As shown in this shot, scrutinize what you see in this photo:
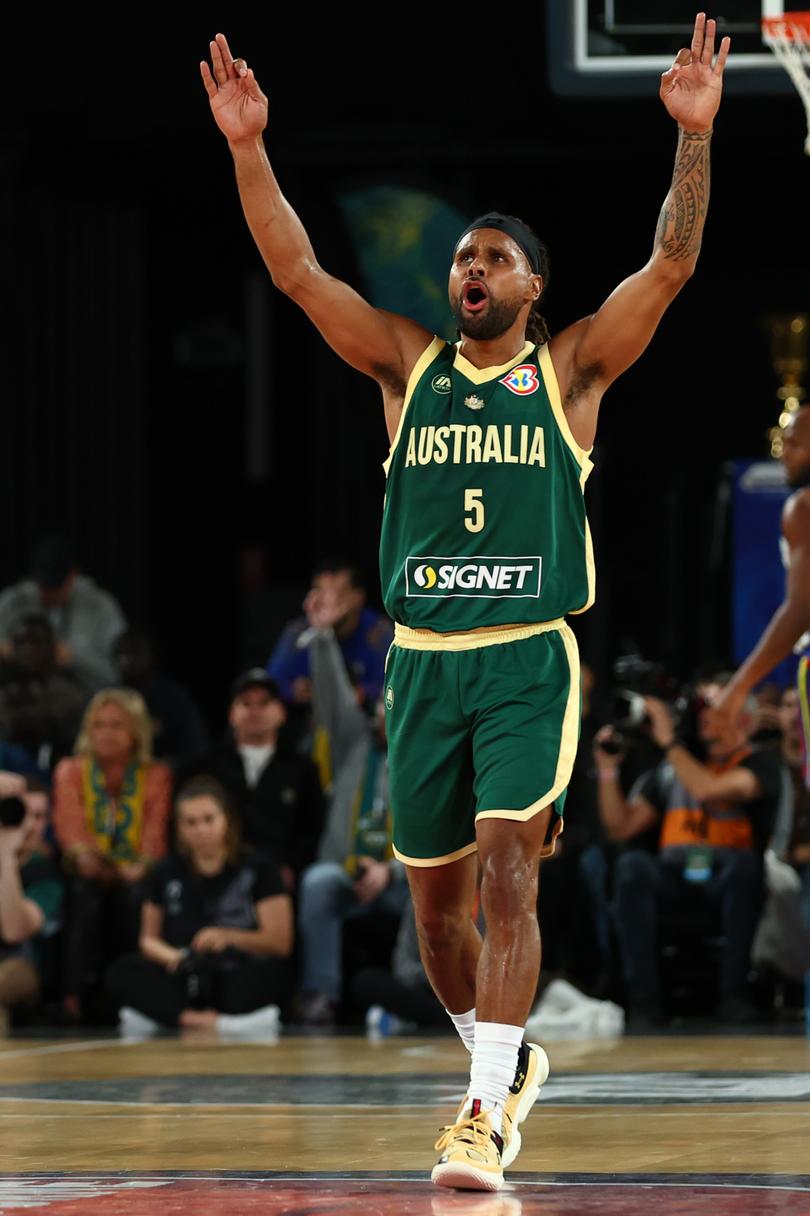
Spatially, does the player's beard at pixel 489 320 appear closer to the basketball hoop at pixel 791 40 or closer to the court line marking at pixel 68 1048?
the basketball hoop at pixel 791 40

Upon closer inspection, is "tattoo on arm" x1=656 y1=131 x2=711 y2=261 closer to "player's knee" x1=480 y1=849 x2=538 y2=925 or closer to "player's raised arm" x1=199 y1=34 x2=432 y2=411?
"player's raised arm" x1=199 y1=34 x2=432 y2=411

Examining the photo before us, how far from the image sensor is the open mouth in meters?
4.76

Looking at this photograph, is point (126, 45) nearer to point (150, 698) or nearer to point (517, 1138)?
point (150, 698)

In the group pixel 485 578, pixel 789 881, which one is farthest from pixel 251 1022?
pixel 485 578

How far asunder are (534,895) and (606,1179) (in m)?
0.62

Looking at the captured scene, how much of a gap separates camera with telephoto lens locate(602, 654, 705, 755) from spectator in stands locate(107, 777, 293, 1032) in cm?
168

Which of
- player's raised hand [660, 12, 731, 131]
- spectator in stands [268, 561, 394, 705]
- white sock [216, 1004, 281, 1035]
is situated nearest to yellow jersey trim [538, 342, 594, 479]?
player's raised hand [660, 12, 731, 131]

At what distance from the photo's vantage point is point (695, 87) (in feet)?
16.0

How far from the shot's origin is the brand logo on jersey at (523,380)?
475 cm

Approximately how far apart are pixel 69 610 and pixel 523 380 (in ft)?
23.9

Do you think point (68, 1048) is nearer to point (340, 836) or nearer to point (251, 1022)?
point (251, 1022)

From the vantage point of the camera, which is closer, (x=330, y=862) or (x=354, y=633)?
(x=330, y=862)

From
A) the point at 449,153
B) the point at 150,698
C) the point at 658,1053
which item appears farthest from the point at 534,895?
the point at 449,153

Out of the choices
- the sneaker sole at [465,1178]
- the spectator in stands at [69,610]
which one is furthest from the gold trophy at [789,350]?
the sneaker sole at [465,1178]
